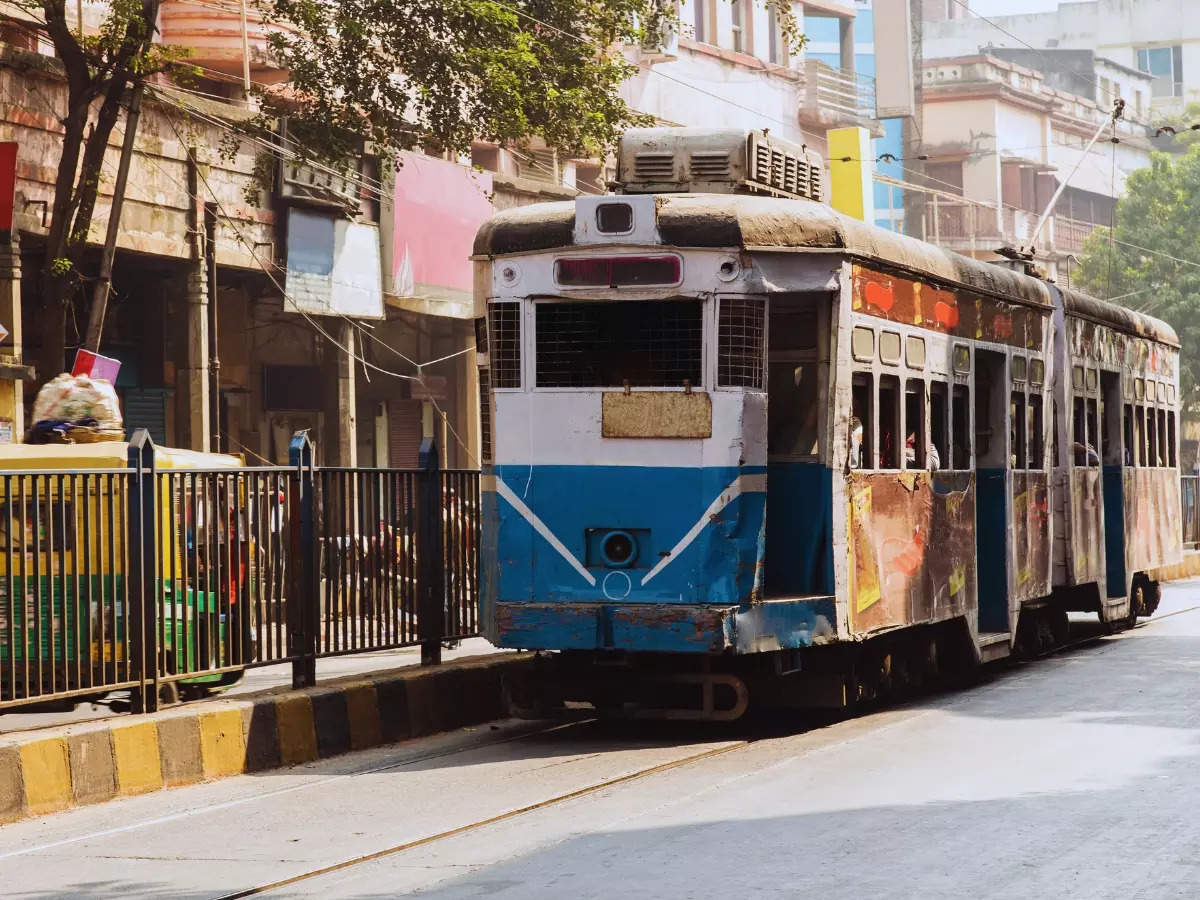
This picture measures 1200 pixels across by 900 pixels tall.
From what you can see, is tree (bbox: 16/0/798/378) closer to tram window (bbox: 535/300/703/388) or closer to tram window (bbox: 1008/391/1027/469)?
tram window (bbox: 1008/391/1027/469)

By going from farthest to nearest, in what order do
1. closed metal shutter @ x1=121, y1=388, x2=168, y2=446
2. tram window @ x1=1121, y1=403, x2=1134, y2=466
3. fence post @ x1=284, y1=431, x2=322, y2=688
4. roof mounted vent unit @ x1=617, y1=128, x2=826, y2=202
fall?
closed metal shutter @ x1=121, y1=388, x2=168, y2=446, tram window @ x1=1121, y1=403, x2=1134, y2=466, roof mounted vent unit @ x1=617, y1=128, x2=826, y2=202, fence post @ x1=284, y1=431, x2=322, y2=688

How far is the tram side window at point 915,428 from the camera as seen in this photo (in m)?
11.5

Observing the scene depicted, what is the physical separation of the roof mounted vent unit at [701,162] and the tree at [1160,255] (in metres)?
40.7

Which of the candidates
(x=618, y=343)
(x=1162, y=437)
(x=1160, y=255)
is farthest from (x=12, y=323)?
(x=1160, y=255)

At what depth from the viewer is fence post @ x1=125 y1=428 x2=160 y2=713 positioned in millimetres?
9180

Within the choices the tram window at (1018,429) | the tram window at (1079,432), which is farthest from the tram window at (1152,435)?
the tram window at (1018,429)

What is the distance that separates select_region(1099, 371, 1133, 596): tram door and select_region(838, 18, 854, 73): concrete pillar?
29499 millimetres

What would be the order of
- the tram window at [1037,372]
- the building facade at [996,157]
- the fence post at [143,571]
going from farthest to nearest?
1. the building facade at [996,157]
2. the tram window at [1037,372]
3. the fence post at [143,571]

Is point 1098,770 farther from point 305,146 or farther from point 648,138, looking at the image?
point 305,146

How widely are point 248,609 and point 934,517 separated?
430 cm

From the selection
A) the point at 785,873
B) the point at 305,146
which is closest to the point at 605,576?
the point at 785,873

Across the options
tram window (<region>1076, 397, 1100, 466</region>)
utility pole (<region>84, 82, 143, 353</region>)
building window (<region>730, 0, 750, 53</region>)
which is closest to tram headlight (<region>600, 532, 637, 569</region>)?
tram window (<region>1076, 397, 1100, 466</region>)

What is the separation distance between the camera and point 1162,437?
18844 mm

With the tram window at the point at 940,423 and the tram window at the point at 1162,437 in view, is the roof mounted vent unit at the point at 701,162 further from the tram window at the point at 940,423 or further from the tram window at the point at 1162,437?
the tram window at the point at 1162,437
